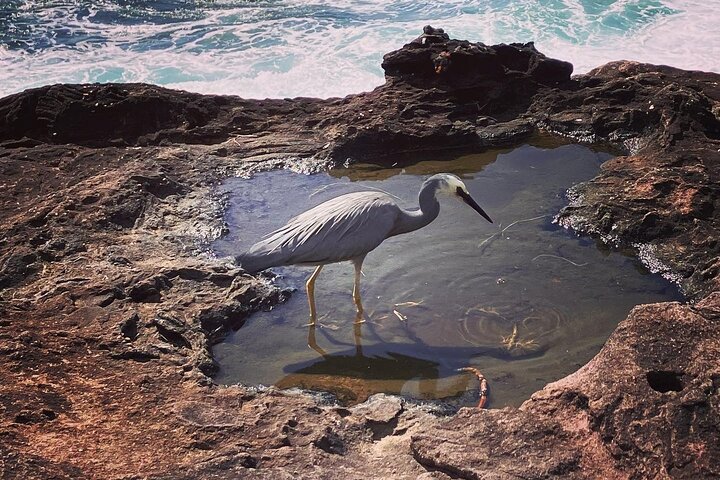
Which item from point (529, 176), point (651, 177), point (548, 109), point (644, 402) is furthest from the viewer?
point (548, 109)

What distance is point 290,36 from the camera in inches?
618

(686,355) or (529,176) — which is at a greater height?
(686,355)

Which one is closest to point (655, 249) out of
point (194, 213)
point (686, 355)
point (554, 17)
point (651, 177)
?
point (651, 177)

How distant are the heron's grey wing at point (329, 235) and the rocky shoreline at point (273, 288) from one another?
13.7 inches

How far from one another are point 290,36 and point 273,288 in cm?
1111

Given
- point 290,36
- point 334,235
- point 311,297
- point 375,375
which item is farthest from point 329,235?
point 290,36

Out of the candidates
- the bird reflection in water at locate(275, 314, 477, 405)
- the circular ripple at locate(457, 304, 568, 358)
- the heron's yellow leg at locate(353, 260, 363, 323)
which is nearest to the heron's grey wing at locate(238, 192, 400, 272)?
the heron's yellow leg at locate(353, 260, 363, 323)

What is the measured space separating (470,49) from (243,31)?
907cm

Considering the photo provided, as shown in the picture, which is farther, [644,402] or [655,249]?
[655,249]

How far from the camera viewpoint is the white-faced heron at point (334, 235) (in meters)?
5.18

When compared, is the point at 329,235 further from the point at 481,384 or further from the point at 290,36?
the point at 290,36

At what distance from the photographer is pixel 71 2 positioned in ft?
59.8

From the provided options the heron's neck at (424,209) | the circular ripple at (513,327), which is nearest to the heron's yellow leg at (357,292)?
the heron's neck at (424,209)

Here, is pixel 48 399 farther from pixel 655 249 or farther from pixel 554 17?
pixel 554 17
